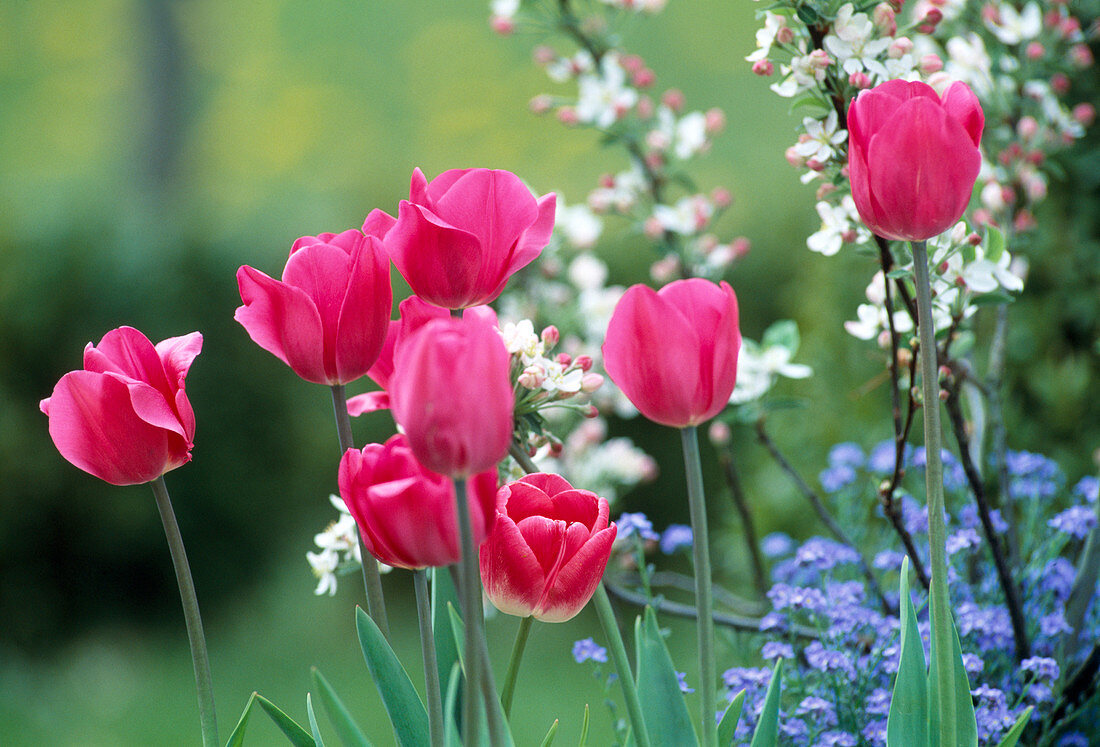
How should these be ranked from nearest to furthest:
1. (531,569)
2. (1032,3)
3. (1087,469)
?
(531,569) < (1032,3) < (1087,469)

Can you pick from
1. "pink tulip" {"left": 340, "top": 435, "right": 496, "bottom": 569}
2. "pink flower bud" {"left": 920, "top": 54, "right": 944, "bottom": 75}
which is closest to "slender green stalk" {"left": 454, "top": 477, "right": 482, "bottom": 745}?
"pink tulip" {"left": 340, "top": 435, "right": 496, "bottom": 569}

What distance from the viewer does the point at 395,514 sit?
62 centimetres

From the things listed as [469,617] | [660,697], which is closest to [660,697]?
[660,697]

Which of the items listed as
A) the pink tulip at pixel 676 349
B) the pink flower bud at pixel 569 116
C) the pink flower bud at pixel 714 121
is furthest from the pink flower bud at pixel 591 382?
the pink flower bud at pixel 714 121

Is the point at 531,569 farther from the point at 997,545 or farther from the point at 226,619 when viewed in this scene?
the point at 226,619

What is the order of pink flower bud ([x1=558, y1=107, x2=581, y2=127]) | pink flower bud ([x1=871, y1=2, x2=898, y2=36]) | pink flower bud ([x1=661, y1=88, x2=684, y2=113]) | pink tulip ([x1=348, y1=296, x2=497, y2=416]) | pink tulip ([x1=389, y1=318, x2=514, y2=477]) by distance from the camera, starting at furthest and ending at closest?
pink flower bud ([x1=661, y1=88, x2=684, y2=113]) → pink flower bud ([x1=558, y1=107, x2=581, y2=127]) → pink flower bud ([x1=871, y1=2, x2=898, y2=36]) → pink tulip ([x1=348, y1=296, x2=497, y2=416]) → pink tulip ([x1=389, y1=318, x2=514, y2=477])

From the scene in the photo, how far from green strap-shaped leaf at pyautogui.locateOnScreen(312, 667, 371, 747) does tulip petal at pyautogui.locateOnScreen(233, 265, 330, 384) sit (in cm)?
23

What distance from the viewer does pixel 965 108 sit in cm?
79

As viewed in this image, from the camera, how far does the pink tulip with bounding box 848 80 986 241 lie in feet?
2.40

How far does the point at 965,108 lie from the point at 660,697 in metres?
0.55

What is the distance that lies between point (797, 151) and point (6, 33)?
14.5m

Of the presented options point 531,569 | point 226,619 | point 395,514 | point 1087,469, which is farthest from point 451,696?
point 226,619

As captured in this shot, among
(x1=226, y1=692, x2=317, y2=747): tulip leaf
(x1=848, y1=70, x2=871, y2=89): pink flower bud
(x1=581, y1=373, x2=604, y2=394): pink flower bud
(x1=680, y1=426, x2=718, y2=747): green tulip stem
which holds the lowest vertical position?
(x1=226, y1=692, x2=317, y2=747): tulip leaf

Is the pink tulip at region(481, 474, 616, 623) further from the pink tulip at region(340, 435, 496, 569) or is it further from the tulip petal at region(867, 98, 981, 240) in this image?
the tulip petal at region(867, 98, 981, 240)
